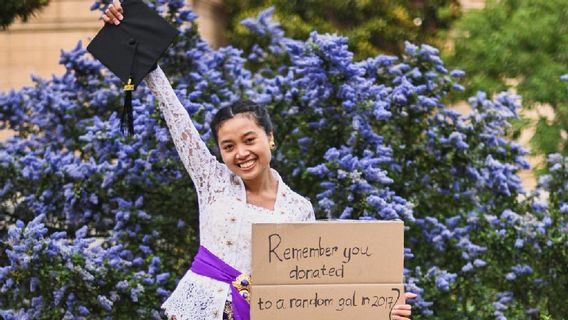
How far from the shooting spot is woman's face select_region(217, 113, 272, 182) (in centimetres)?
426

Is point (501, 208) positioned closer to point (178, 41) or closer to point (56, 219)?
point (178, 41)

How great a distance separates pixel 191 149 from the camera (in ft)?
14.6

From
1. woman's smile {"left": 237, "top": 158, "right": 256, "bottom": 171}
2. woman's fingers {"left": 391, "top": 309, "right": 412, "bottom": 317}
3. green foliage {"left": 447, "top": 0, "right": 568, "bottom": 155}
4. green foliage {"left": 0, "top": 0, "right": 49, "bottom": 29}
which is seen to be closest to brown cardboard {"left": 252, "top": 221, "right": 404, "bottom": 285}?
woman's fingers {"left": 391, "top": 309, "right": 412, "bottom": 317}

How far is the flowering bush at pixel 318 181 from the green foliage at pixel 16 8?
1.66 ft

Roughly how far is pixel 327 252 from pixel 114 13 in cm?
125

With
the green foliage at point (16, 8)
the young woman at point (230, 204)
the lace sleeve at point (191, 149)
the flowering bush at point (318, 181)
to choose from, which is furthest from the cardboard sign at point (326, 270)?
the green foliage at point (16, 8)

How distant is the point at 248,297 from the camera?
13.9 ft

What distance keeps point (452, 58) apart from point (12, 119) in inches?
212

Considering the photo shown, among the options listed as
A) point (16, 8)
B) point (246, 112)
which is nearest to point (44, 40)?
point (16, 8)

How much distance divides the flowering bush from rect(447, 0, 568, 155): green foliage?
Answer: 101 inches

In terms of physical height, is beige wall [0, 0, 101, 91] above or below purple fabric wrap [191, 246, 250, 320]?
above

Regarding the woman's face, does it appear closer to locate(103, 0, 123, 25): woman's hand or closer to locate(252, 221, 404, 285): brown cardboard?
locate(252, 221, 404, 285): brown cardboard

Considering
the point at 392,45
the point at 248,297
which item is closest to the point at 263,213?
the point at 248,297

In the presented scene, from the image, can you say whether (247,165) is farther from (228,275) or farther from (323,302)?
(323,302)
